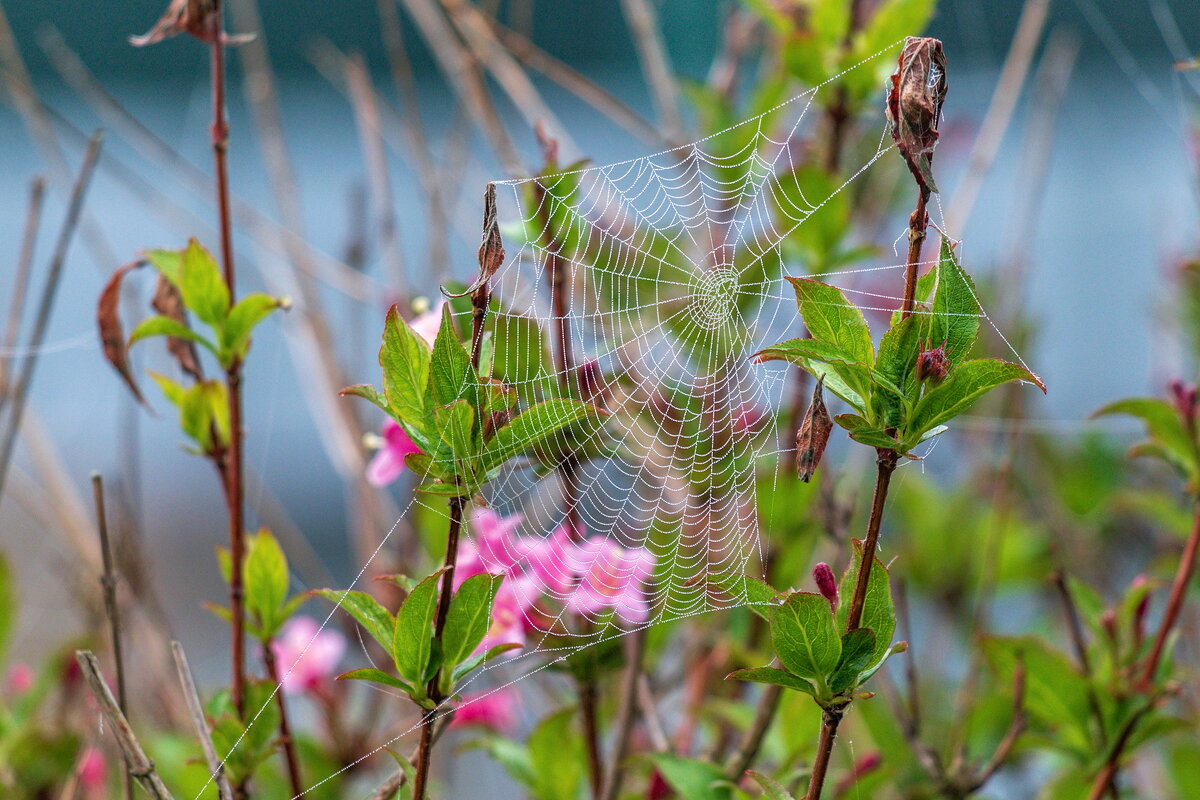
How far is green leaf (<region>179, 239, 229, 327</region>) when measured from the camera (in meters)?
0.55

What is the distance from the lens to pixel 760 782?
0.44 m

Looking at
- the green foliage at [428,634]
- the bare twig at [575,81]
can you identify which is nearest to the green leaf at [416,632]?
the green foliage at [428,634]

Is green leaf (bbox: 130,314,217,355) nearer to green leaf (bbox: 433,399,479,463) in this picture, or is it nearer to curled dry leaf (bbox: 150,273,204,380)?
curled dry leaf (bbox: 150,273,204,380)

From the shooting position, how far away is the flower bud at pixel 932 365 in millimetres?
409

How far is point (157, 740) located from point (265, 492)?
29 cm

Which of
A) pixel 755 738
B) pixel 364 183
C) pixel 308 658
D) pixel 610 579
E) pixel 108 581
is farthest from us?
pixel 364 183

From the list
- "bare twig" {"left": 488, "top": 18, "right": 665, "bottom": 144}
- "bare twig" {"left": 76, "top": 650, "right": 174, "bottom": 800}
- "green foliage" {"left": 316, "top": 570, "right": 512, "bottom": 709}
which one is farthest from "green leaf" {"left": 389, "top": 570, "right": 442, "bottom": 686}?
"bare twig" {"left": 488, "top": 18, "right": 665, "bottom": 144}

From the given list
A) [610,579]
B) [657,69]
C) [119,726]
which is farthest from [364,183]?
[119,726]

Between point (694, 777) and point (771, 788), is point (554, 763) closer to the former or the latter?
point (694, 777)

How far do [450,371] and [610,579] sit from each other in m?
0.31

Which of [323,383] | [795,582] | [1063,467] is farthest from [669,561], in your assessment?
[1063,467]

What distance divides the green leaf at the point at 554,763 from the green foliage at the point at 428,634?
0.77ft

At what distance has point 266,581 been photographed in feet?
1.91

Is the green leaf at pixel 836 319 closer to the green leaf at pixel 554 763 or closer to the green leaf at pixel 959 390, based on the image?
the green leaf at pixel 959 390
